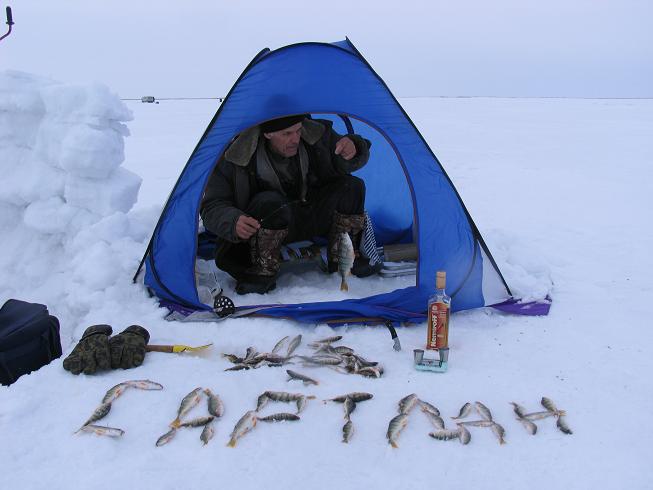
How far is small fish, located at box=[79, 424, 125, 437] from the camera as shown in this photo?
2309 millimetres

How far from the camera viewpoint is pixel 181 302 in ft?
11.7

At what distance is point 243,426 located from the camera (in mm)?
2363

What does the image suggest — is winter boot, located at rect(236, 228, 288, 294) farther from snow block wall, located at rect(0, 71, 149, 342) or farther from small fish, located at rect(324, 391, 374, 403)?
small fish, located at rect(324, 391, 374, 403)

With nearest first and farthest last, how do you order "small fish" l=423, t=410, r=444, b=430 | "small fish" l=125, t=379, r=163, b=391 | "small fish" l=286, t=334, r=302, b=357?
"small fish" l=423, t=410, r=444, b=430, "small fish" l=125, t=379, r=163, b=391, "small fish" l=286, t=334, r=302, b=357

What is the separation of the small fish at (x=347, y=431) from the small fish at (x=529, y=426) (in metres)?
0.72

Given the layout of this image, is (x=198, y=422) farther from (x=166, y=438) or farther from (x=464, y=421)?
(x=464, y=421)

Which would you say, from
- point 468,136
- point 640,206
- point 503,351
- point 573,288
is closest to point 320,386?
point 503,351

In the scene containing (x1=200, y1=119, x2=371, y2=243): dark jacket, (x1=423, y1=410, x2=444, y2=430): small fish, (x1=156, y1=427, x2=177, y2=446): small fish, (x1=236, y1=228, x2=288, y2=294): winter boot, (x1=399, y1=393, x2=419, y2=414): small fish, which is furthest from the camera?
(x1=236, y1=228, x2=288, y2=294): winter boot

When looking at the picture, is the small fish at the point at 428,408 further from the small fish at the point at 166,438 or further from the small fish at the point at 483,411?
the small fish at the point at 166,438

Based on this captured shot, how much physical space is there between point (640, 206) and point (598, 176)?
225 centimetres

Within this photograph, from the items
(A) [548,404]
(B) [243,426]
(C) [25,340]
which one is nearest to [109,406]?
(B) [243,426]

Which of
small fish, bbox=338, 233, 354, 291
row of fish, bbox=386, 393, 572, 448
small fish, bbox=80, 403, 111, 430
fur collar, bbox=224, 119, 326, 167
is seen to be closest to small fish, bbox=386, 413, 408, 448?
row of fish, bbox=386, 393, 572, 448

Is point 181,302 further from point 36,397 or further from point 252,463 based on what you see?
point 252,463

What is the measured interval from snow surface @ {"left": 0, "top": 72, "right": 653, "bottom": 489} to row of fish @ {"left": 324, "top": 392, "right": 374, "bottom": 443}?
34 millimetres
